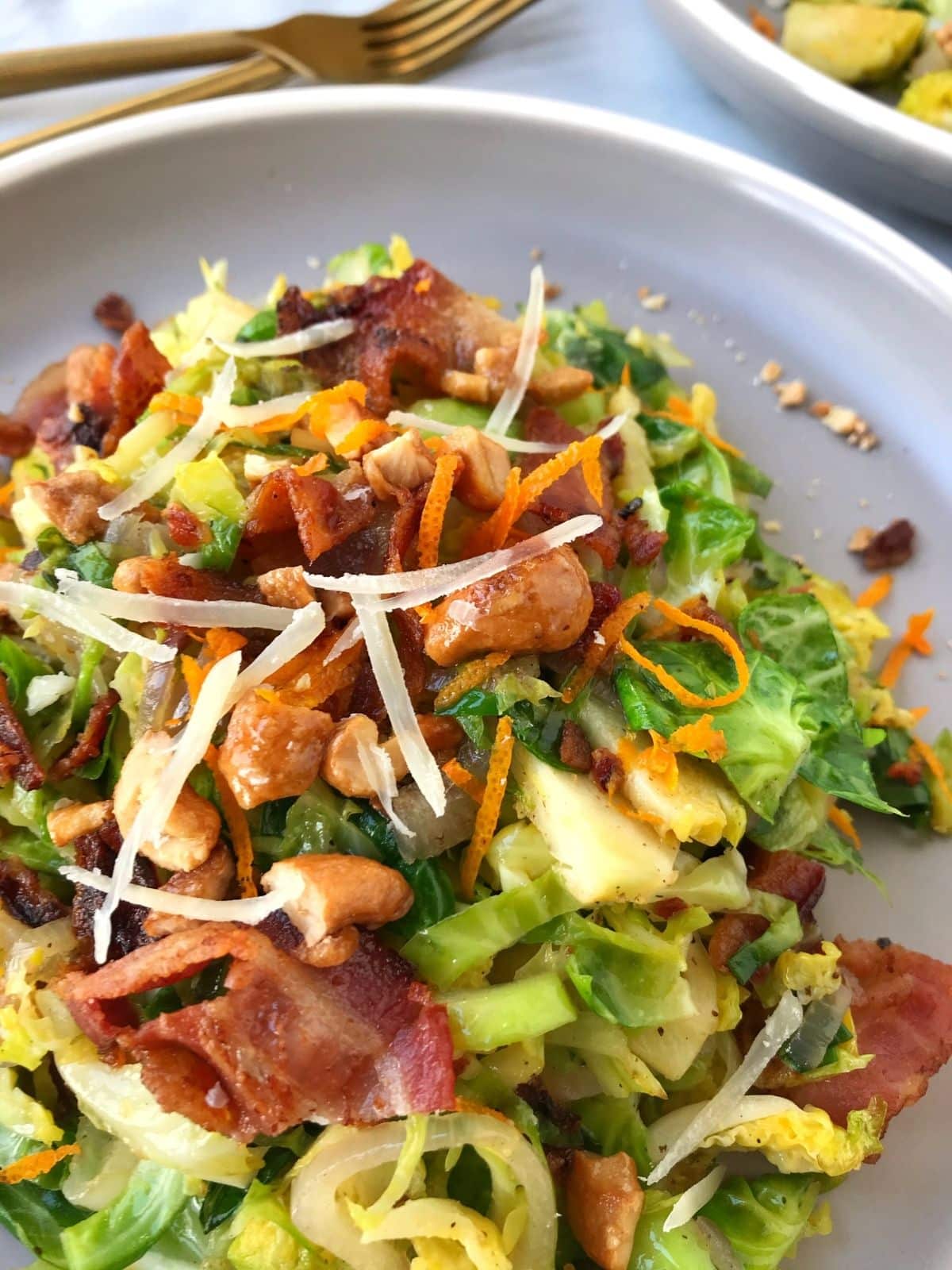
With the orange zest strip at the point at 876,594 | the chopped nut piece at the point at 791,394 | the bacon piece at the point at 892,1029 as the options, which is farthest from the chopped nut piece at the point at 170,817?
the chopped nut piece at the point at 791,394

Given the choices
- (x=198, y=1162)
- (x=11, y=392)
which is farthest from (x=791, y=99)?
(x=198, y=1162)

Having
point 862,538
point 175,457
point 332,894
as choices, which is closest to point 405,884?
point 332,894

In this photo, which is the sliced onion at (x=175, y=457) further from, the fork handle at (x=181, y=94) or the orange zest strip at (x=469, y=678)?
the fork handle at (x=181, y=94)

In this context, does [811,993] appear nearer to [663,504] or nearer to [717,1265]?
[717,1265]

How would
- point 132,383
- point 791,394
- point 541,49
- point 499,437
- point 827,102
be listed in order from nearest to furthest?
1. point 499,437
2. point 132,383
3. point 791,394
4. point 827,102
5. point 541,49

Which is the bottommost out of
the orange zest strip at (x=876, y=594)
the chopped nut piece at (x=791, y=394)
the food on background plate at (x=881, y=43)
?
the orange zest strip at (x=876, y=594)

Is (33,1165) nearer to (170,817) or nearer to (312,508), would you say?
(170,817)
